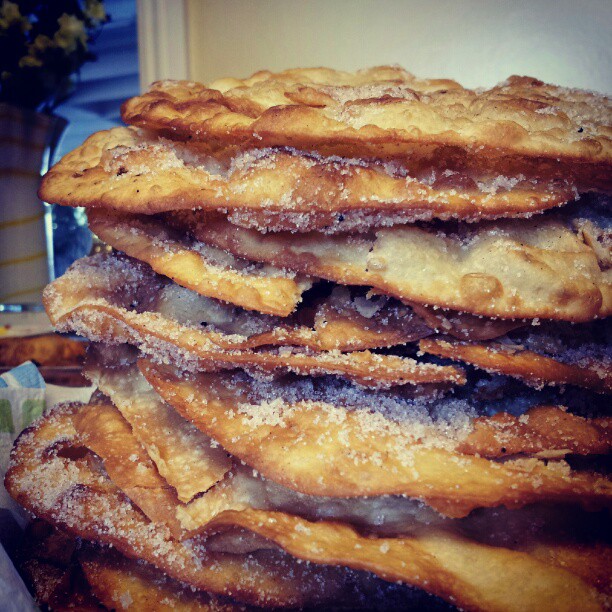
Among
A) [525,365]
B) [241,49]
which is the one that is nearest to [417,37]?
[241,49]

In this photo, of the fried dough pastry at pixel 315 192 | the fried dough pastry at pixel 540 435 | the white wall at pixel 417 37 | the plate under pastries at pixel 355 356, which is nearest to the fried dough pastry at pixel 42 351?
the plate under pastries at pixel 355 356

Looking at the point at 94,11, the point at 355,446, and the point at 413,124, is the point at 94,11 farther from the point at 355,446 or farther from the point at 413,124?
the point at 355,446

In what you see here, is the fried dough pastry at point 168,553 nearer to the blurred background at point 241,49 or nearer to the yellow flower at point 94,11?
the blurred background at point 241,49

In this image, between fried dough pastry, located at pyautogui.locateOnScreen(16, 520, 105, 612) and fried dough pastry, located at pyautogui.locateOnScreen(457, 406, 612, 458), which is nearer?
fried dough pastry, located at pyautogui.locateOnScreen(457, 406, 612, 458)

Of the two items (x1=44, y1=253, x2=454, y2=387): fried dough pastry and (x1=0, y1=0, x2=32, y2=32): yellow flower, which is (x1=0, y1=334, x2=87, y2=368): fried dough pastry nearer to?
(x1=44, y1=253, x2=454, y2=387): fried dough pastry

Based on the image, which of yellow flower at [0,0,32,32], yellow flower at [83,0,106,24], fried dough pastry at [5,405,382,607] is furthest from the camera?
yellow flower at [83,0,106,24]

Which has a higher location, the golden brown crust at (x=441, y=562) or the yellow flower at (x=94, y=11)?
the yellow flower at (x=94, y=11)

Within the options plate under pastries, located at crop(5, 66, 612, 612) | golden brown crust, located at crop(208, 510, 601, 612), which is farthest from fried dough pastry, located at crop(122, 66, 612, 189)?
golden brown crust, located at crop(208, 510, 601, 612)
